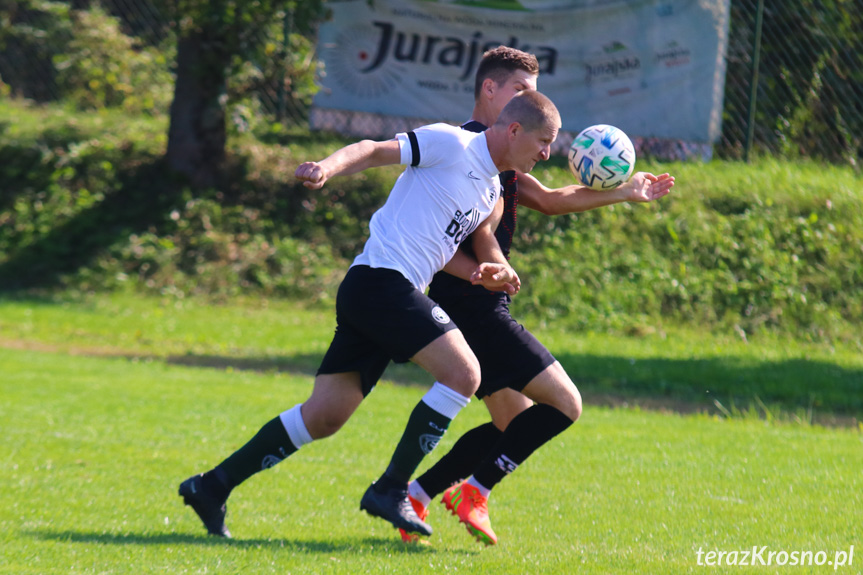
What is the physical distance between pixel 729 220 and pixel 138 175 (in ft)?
30.8

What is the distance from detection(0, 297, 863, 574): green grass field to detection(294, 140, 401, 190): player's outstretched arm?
1540 mm

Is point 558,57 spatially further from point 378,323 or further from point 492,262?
point 378,323

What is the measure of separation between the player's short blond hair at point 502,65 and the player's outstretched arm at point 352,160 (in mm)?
726

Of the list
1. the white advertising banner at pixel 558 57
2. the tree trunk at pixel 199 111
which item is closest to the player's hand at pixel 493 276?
the white advertising banner at pixel 558 57

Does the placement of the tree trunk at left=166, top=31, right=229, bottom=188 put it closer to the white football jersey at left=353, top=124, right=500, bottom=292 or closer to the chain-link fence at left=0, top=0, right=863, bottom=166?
the chain-link fence at left=0, top=0, right=863, bottom=166

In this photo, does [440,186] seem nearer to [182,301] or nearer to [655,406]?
[655,406]

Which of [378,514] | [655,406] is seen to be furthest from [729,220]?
[378,514]

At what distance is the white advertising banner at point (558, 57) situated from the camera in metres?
14.4

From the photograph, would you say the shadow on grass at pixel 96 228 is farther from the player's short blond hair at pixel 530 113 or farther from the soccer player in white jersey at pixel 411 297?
the player's short blond hair at pixel 530 113

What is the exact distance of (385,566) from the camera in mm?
3789


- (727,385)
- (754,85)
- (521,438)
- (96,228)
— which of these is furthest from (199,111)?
(521,438)

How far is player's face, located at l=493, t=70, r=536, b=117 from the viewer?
4559mm

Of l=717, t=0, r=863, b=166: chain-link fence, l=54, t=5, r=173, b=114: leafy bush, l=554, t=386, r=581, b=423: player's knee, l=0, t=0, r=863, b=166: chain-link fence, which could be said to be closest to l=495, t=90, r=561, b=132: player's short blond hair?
l=554, t=386, r=581, b=423: player's knee

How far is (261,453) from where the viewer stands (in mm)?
4359
